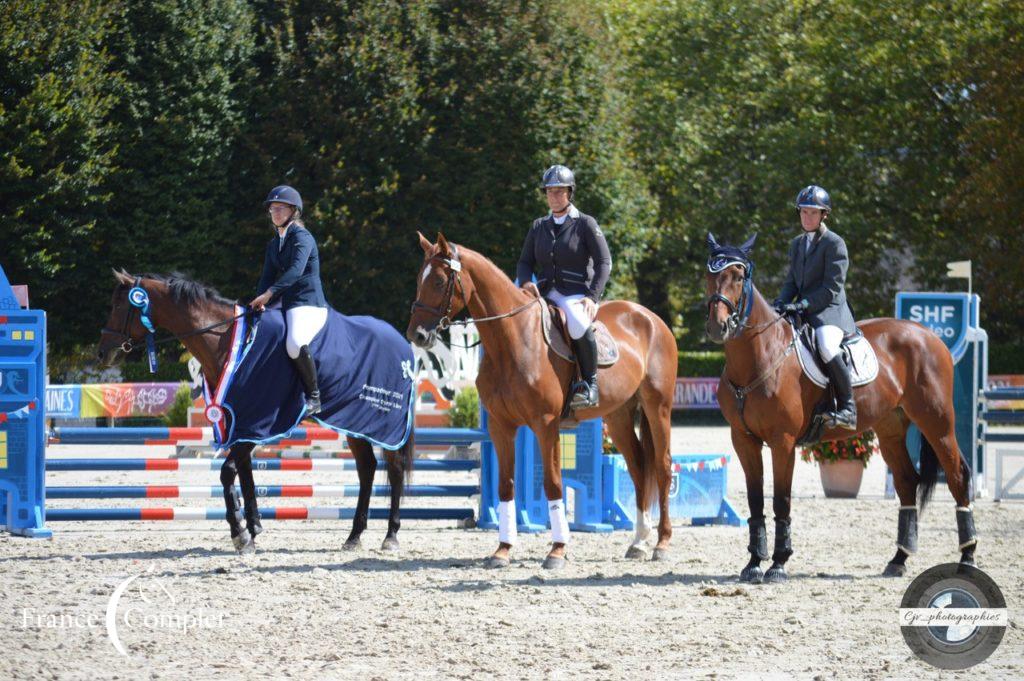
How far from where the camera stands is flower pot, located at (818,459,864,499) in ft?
49.8

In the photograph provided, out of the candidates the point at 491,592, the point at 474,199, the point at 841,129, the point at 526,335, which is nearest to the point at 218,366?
the point at 526,335

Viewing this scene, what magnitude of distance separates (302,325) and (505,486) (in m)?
2.02

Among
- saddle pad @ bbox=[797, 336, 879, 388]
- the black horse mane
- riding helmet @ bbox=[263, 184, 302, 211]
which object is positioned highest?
riding helmet @ bbox=[263, 184, 302, 211]

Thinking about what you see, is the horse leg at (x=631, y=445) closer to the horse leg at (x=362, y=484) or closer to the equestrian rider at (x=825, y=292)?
the equestrian rider at (x=825, y=292)

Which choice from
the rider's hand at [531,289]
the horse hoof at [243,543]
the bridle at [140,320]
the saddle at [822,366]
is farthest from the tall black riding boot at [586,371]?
the horse hoof at [243,543]

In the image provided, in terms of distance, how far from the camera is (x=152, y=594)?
810 centimetres

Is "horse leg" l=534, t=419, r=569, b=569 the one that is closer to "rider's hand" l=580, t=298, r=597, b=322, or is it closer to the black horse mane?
"rider's hand" l=580, t=298, r=597, b=322

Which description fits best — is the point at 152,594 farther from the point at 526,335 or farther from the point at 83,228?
the point at 83,228

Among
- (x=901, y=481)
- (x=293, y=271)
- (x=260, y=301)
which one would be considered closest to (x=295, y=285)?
(x=293, y=271)

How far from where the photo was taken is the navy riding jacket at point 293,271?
10000mm

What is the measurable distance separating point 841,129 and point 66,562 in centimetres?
2887

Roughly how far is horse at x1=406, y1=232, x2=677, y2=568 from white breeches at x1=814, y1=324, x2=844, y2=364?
173 centimetres

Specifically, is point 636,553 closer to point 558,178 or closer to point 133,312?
point 558,178

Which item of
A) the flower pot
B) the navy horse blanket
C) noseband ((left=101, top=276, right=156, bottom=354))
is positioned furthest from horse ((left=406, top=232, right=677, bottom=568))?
the flower pot
